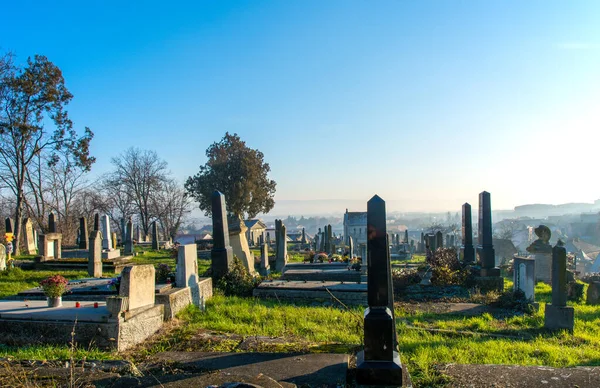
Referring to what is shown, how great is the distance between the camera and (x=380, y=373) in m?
3.67

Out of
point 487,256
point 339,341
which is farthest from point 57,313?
point 487,256

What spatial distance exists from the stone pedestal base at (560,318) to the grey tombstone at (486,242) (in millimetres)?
4873

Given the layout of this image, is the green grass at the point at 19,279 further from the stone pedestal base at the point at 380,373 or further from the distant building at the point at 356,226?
the distant building at the point at 356,226

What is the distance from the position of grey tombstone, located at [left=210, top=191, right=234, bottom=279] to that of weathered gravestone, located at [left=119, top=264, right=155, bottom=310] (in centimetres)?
411

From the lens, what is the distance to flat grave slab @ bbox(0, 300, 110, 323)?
19.6 ft

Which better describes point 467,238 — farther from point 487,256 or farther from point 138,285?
point 138,285

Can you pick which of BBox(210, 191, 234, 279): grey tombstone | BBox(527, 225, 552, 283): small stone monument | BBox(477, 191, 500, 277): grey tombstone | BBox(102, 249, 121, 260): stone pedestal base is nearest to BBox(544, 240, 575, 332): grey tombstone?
BBox(477, 191, 500, 277): grey tombstone

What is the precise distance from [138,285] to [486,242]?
10644 mm

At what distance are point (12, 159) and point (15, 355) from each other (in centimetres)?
2199

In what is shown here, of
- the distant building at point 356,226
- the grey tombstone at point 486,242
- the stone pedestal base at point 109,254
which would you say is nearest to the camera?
the grey tombstone at point 486,242

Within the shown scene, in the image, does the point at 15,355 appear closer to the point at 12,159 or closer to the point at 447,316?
the point at 447,316

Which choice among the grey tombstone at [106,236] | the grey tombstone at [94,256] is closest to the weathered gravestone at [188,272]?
the grey tombstone at [94,256]

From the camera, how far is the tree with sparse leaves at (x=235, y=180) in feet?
127

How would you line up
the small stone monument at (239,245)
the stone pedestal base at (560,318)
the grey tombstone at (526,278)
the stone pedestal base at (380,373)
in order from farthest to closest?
the small stone monument at (239,245) < the grey tombstone at (526,278) < the stone pedestal base at (560,318) < the stone pedestal base at (380,373)
